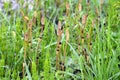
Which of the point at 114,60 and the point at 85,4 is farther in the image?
the point at 85,4

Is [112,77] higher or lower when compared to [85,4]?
lower

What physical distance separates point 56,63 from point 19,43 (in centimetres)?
43

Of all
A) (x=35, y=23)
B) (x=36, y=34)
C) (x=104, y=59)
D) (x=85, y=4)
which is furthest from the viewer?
(x=85, y=4)

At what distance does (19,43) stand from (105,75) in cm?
75

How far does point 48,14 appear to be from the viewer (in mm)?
3105

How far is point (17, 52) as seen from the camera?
236cm

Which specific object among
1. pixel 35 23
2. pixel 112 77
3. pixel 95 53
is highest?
pixel 35 23

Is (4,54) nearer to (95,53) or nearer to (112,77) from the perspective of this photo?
(95,53)

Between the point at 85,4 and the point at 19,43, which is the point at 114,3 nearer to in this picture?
the point at 85,4

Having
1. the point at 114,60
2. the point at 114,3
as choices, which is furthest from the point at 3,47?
the point at 114,3

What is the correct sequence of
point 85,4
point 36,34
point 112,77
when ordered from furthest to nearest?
point 85,4 < point 36,34 < point 112,77

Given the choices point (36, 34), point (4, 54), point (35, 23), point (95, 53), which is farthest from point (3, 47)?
point (95, 53)

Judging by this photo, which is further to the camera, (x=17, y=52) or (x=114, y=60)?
(x=17, y=52)

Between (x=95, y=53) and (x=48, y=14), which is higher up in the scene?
(x=48, y=14)
